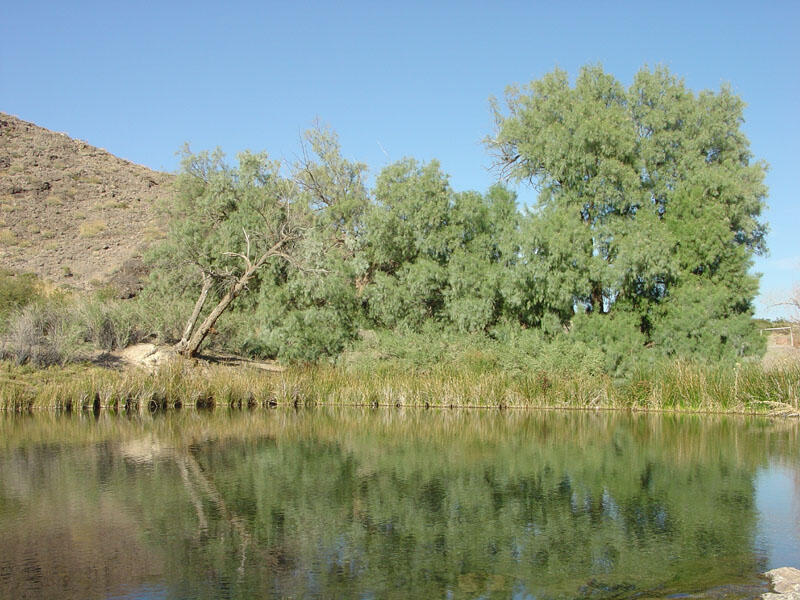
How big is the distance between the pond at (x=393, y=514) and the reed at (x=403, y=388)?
4502mm

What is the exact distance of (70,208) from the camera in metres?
57.8

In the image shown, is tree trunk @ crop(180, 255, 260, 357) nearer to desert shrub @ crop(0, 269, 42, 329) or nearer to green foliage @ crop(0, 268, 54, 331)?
green foliage @ crop(0, 268, 54, 331)

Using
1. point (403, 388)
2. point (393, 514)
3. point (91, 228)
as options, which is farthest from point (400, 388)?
point (91, 228)

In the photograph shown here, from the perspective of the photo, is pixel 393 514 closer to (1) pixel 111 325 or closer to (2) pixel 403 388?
(2) pixel 403 388

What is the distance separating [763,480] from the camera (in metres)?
13.7

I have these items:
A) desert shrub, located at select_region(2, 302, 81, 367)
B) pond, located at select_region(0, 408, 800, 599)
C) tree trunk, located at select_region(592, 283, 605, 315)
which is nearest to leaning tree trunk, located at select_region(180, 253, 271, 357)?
desert shrub, located at select_region(2, 302, 81, 367)

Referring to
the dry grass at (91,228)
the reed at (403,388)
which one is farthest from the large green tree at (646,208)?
the dry grass at (91,228)

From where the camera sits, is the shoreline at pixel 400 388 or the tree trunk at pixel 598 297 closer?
the shoreline at pixel 400 388

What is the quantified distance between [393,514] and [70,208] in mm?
54087

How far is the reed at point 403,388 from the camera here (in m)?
24.0

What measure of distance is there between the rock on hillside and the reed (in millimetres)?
18386

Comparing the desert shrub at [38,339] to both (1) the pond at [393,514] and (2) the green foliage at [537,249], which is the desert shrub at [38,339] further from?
(1) the pond at [393,514]

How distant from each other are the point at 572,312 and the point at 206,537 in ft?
76.4

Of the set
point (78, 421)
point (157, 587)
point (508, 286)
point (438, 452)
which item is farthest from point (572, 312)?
point (157, 587)
